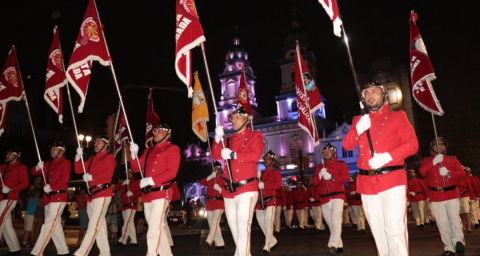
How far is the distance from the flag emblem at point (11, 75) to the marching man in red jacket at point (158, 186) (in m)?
6.14

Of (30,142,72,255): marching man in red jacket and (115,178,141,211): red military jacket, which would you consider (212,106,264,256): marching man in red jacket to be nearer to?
(30,142,72,255): marching man in red jacket

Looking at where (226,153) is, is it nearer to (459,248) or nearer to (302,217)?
(459,248)

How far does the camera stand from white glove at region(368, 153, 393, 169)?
5453mm

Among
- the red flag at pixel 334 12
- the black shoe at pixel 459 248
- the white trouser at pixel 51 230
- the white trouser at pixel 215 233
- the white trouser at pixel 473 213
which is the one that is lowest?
the white trouser at pixel 473 213

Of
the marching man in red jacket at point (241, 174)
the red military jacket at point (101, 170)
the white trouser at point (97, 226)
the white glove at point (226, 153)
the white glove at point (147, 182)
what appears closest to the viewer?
the marching man in red jacket at point (241, 174)

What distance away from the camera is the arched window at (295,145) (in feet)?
218

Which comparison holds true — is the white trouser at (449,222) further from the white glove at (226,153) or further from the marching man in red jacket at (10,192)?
the marching man in red jacket at (10,192)

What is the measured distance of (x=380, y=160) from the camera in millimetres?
5469

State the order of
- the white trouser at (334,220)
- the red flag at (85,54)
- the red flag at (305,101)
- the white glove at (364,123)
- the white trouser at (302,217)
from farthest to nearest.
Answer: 1. the white trouser at (302,217)
2. the red flag at (305,101)
3. the red flag at (85,54)
4. the white trouser at (334,220)
5. the white glove at (364,123)

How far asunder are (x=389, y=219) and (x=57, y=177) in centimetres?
721

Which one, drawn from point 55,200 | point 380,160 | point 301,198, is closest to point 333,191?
point 380,160

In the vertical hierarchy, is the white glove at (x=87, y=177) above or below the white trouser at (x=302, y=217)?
above

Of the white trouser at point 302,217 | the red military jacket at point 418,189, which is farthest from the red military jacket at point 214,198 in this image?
the red military jacket at point 418,189

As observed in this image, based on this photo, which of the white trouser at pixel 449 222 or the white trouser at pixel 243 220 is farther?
the white trouser at pixel 449 222
